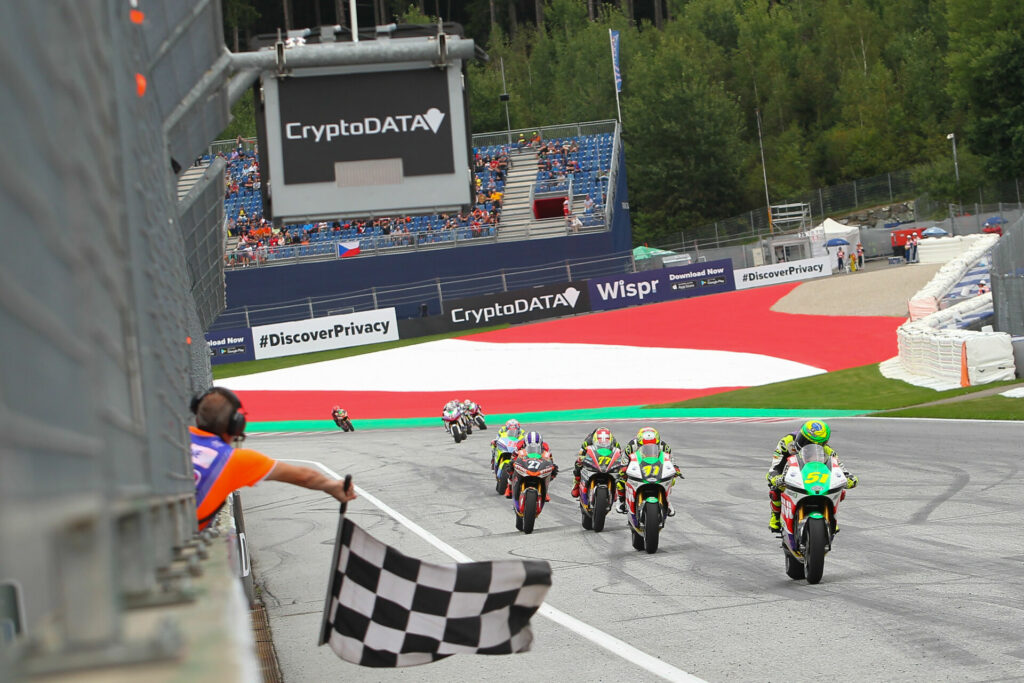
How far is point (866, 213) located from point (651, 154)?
1356cm

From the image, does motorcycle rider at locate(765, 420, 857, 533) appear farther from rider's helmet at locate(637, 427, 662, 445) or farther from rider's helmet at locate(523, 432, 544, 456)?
rider's helmet at locate(523, 432, 544, 456)

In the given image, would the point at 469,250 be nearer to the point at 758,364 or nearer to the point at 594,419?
the point at 758,364

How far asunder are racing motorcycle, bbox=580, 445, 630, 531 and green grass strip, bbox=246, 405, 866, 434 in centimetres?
1184

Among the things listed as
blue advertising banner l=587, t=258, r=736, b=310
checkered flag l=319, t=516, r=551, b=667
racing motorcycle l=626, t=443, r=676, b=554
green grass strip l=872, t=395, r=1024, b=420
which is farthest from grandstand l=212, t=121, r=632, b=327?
checkered flag l=319, t=516, r=551, b=667

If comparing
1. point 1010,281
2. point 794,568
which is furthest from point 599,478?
point 1010,281

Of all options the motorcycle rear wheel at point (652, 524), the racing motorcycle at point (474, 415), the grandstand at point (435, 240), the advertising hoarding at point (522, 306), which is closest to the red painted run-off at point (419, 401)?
the racing motorcycle at point (474, 415)

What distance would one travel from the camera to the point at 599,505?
1227 centimetres

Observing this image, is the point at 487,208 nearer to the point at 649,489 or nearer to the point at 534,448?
the point at 534,448

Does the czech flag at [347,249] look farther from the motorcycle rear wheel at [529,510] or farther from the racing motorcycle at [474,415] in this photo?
the motorcycle rear wheel at [529,510]

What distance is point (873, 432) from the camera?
1909 cm

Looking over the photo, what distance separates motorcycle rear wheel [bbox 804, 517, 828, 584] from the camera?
8.73 m

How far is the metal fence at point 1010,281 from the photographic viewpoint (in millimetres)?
23953

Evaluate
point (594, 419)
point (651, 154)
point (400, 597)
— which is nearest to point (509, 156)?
point (651, 154)

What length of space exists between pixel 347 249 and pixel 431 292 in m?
3.95
